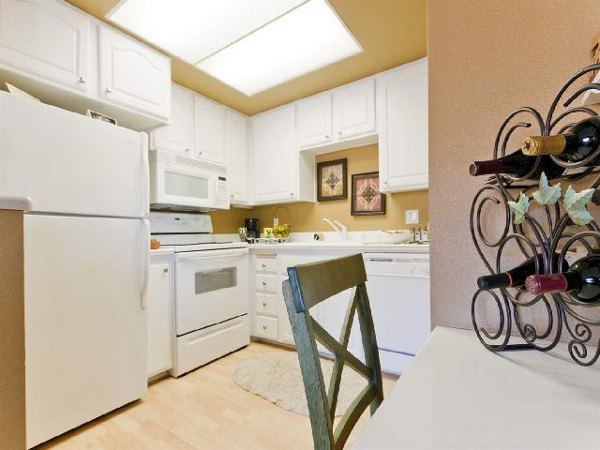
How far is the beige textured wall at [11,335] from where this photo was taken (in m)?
0.79

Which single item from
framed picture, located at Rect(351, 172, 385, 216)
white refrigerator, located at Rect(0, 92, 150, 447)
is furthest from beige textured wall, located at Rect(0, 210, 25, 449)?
framed picture, located at Rect(351, 172, 385, 216)

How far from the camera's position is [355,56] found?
222 centimetres

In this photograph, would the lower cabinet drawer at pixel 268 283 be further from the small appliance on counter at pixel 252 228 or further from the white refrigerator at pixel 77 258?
the white refrigerator at pixel 77 258

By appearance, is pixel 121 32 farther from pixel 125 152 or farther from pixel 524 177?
pixel 524 177

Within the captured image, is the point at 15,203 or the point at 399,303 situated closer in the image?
the point at 15,203

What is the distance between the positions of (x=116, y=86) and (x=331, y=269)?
6.63ft

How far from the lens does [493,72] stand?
718mm

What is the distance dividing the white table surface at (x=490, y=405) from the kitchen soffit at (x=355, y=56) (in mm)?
1910

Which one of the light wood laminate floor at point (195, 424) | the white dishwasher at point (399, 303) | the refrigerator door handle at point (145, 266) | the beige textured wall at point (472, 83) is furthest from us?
the white dishwasher at point (399, 303)

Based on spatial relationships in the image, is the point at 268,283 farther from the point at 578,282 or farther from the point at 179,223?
the point at 578,282

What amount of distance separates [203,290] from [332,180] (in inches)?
64.5

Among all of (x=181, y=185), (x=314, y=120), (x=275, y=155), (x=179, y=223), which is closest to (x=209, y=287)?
(x=179, y=223)

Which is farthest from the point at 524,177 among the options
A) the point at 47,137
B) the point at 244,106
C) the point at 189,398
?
the point at 244,106

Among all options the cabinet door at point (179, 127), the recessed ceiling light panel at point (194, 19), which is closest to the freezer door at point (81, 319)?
the cabinet door at point (179, 127)
